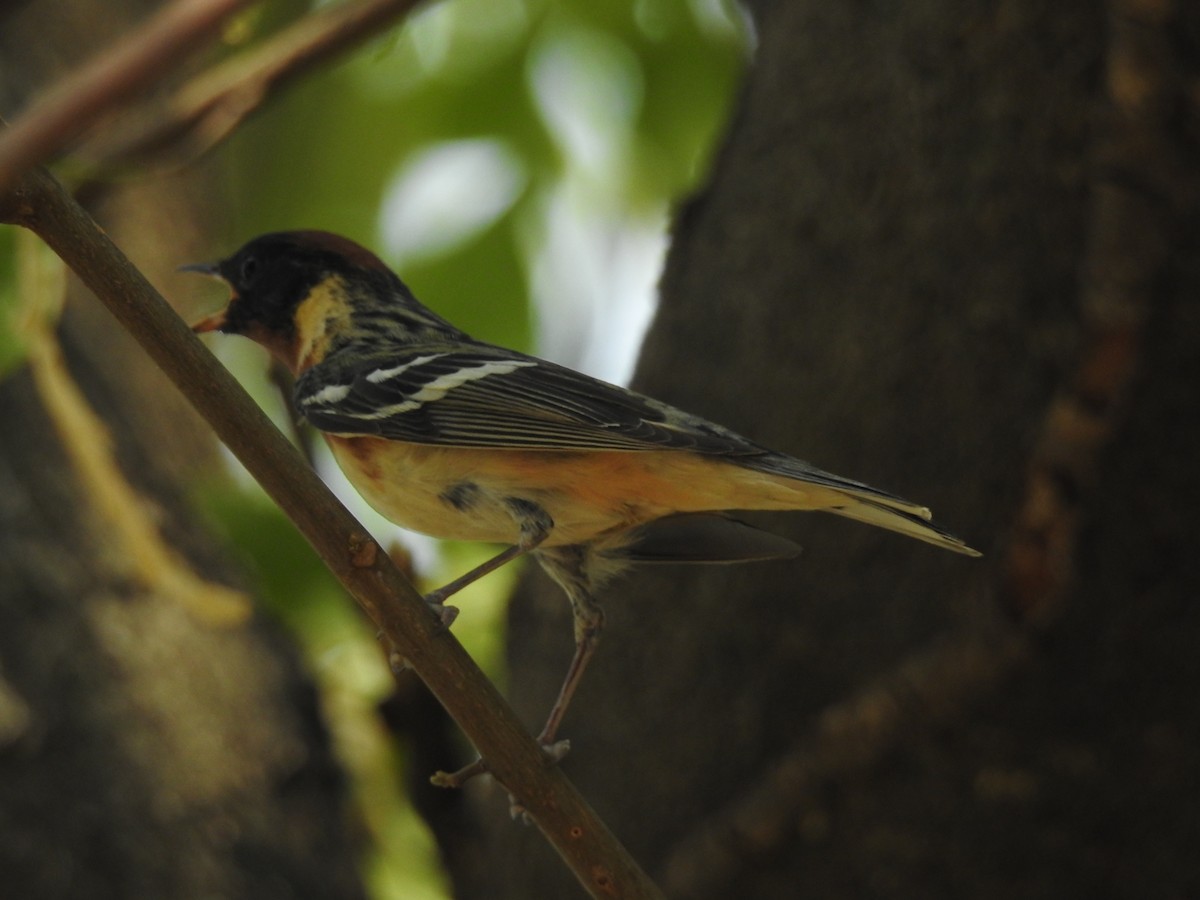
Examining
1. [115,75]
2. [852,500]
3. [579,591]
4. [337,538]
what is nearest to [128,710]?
[579,591]

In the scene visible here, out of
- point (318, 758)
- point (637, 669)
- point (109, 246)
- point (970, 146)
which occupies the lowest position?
point (318, 758)

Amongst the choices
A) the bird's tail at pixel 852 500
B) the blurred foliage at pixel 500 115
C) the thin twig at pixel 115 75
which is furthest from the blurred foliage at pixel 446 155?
the thin twig at pixel 115 75

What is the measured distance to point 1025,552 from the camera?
3041 mm

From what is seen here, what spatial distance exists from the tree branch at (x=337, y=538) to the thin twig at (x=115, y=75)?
3.54 feet

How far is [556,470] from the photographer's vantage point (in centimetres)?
335

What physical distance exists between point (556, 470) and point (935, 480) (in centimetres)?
92

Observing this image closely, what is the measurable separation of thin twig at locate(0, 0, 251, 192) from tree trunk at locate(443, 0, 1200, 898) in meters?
2.42

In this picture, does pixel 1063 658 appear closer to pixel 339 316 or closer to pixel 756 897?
pixel 756 897

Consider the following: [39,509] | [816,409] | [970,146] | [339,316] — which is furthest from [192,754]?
[970,146]

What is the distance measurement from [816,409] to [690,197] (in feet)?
2.80

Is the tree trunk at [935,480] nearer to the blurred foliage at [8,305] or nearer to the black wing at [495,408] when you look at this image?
the black wing at [495,408]

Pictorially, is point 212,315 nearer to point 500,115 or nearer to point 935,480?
point 500,115

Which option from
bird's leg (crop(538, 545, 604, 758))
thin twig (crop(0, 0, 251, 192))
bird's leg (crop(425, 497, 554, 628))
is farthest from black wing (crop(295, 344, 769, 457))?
thin twig (crop(0, 0, 251, 192))

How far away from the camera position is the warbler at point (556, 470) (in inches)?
124
